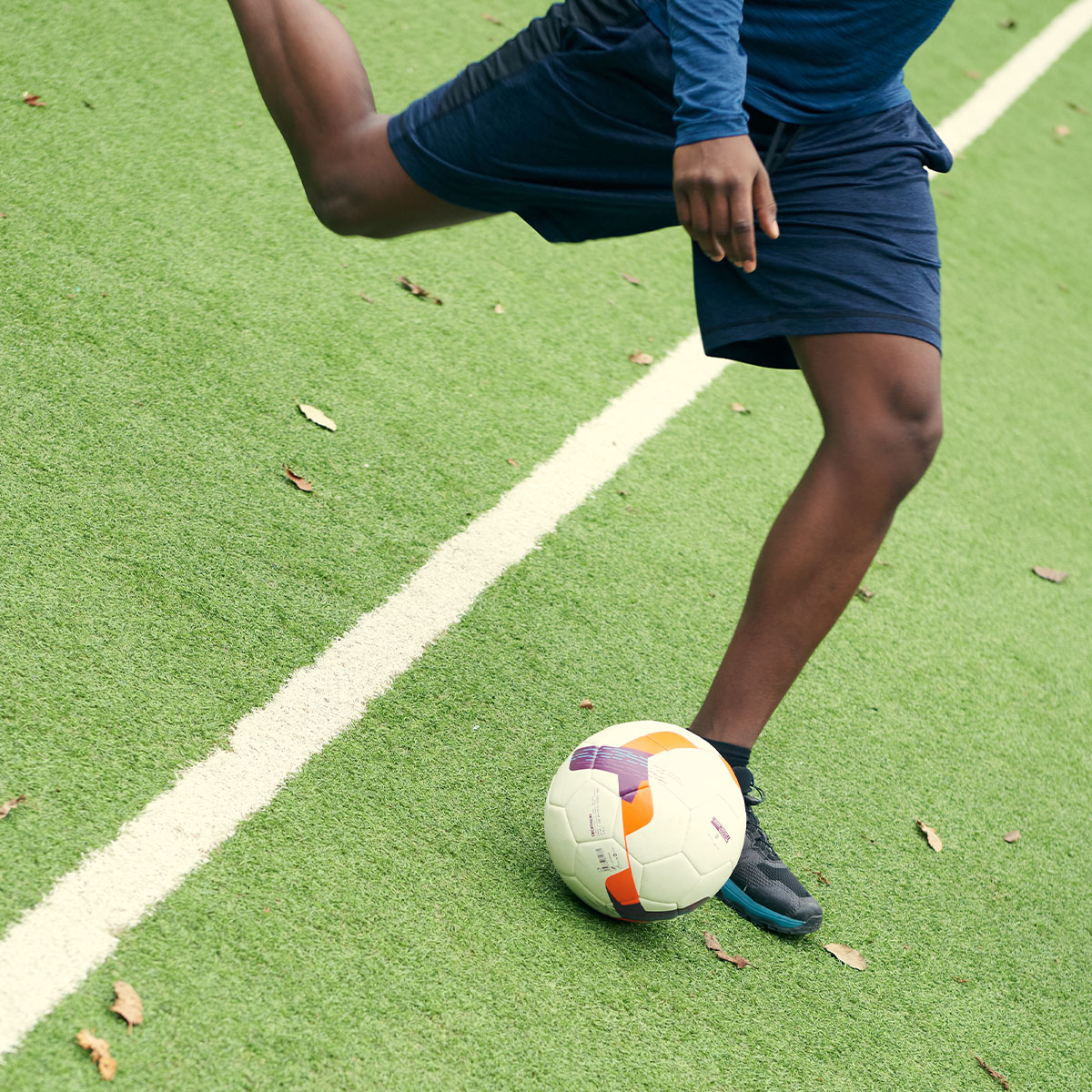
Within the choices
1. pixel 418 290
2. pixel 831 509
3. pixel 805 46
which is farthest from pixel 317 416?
pixel 805 46

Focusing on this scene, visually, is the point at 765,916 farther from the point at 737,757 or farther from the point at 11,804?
the point at 11,804

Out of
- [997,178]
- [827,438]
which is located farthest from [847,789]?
[997,178]

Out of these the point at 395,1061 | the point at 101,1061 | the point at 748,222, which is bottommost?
the point at 395,1061

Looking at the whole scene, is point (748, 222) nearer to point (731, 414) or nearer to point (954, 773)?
point (954, 773)

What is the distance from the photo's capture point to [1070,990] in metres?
2.88

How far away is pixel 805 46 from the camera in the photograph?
228cm

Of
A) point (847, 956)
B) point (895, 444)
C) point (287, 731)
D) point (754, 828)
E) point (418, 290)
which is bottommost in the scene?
point (847, 956)

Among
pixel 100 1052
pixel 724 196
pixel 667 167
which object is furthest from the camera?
pixel 667 167

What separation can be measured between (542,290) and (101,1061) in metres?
3.69

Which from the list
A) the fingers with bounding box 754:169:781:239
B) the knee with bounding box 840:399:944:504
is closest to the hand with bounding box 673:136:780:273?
the fingers with bounding box 754:169:781:239

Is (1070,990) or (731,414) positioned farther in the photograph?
(731,414)

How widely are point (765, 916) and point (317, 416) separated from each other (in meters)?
2.00

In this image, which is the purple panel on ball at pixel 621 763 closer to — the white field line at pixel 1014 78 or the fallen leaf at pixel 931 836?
the fallen leaf at pixel 931 836

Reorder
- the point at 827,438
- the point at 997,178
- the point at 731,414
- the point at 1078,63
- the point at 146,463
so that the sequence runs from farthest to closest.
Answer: the point at 1078,63
the point at 997,178
the point at 731,414
the point at 146,463
the point at 827,438
